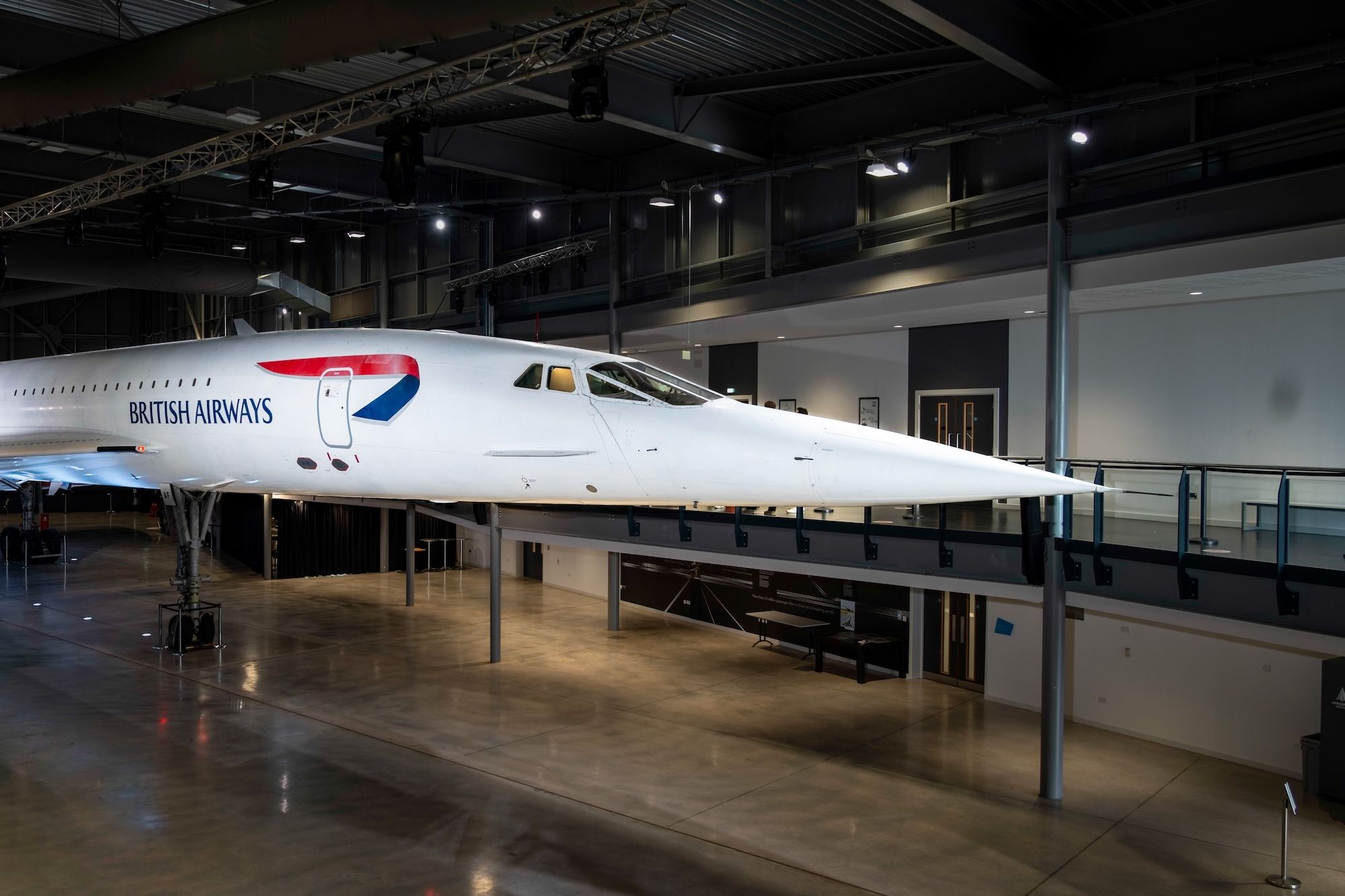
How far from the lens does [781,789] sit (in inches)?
472

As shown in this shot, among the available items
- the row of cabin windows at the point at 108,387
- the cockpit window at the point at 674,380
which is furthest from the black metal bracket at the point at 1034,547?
the row of cabin windows at the point at 108,387

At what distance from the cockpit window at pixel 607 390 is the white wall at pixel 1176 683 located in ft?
36.4

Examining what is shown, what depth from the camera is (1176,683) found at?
46.1ft

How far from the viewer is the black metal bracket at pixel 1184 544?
953 centimetres

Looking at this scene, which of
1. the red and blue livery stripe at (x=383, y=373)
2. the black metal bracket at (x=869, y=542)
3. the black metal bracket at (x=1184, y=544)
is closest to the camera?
the red and blue livery stripe at (x=383, y=373)

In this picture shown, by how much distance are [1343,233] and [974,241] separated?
4.00 metres

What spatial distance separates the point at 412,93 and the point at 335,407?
527 centimetres

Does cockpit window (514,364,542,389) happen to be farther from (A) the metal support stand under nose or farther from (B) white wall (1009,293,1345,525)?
(B) white wall (1009,293,1345,525)

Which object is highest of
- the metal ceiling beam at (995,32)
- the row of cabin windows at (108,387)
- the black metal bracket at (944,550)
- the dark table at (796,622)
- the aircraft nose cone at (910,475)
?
the metal ceiling beam at (995,32)

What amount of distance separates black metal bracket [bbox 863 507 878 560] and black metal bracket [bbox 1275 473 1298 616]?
468 cm

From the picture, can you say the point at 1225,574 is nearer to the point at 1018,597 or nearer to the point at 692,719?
the point at 1018,597

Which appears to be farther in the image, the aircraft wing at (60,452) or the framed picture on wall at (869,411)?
the framed picture on wall at (869,411)

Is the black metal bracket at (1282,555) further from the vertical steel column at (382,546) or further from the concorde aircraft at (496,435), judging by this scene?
the vertical steel column at (382,546)

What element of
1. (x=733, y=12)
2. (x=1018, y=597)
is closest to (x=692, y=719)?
(x=1018, y=597)
